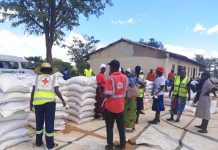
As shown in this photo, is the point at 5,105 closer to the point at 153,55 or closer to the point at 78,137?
the point at 78,137

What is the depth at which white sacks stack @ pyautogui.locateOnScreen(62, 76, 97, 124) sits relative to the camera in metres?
7.57

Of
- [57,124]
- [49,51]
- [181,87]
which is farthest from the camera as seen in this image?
[49,51]

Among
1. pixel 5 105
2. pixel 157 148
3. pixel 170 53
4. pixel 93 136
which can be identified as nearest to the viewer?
pixel 5 105

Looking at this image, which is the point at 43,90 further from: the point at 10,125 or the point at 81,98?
the point at 81,98

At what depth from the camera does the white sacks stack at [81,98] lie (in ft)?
24.8

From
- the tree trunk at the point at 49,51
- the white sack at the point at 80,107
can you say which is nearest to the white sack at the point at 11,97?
the white sack at the point at 80,107

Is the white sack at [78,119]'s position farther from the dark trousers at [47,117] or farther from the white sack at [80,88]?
the dark trousers at [47,117]

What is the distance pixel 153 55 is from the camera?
67.4 feet

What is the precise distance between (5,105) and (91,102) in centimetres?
297

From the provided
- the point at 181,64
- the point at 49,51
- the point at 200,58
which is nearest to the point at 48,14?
the point at 49,51

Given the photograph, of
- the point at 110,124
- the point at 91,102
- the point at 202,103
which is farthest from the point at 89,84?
the point at 202,103

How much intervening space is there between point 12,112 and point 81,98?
8.42ft

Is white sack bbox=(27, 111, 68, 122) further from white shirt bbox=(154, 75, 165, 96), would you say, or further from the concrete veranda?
white shirt bbox=(154, 75, 165, 96)

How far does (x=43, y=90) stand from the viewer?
17.3ft
